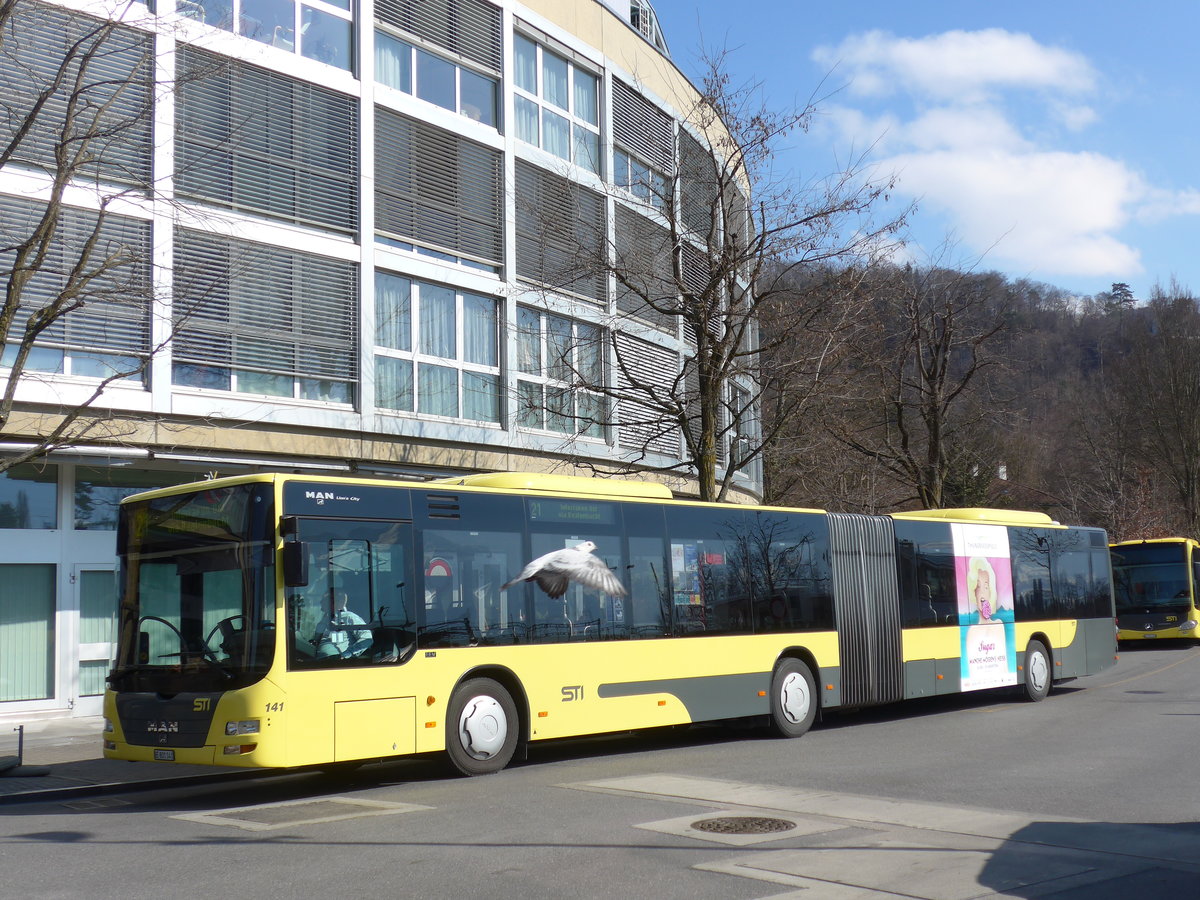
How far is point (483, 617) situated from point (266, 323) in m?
8.39

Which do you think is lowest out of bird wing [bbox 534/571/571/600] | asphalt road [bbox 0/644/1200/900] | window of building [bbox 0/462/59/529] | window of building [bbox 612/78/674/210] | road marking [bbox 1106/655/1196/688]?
road marking [bbox 1106/655/1196/688]

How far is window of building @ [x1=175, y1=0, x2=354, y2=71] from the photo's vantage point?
18594mm

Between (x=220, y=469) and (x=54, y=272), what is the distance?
3.59 meters

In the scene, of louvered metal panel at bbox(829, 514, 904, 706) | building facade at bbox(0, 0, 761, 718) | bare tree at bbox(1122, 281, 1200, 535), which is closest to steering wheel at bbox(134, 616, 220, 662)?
building facade at bbox(0, 0, 761, 718)

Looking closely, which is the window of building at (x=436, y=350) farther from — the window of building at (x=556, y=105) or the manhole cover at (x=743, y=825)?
the manhole cover at (x=743, y=825)

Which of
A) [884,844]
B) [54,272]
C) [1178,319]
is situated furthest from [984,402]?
[1178,319]

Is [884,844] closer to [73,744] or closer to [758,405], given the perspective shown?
[73,744]

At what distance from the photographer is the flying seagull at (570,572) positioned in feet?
42.0

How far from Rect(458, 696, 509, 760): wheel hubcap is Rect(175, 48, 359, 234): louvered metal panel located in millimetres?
9373

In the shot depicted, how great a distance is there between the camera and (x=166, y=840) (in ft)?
28.4

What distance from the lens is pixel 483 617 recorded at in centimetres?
1217

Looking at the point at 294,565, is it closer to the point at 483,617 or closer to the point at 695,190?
the point at 483,617

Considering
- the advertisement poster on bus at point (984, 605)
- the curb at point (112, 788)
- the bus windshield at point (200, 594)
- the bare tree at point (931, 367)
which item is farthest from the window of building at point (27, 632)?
the bare tree at point (931, 367)

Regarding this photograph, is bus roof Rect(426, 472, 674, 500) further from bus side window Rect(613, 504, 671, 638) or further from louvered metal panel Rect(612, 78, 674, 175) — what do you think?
louvered metal panel Rect(612, 78, 674, 175)
